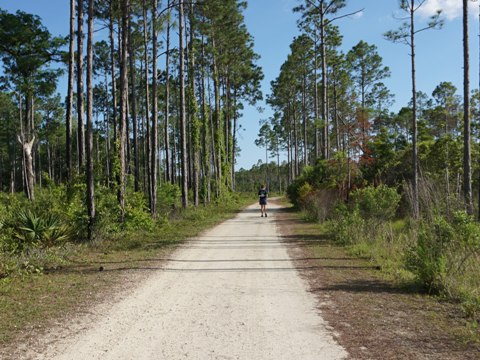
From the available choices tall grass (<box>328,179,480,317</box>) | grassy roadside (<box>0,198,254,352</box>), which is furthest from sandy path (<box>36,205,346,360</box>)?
tall grass (<box>328,179,480,317</box>)

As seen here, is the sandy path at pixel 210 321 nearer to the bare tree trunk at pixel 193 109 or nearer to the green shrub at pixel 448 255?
the green shrub at pixel 448 255

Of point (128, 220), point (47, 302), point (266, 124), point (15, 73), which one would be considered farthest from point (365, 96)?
point (47, 302)

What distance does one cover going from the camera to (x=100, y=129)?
196 feet

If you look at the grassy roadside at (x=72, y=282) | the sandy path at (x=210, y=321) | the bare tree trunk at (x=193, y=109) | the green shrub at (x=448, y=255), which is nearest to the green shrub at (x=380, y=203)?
the sandy path at (x=210, y=321)

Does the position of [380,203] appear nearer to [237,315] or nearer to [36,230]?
[237,315]

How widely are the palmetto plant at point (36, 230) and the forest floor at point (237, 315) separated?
8.90 ft

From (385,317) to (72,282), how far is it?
5.51m

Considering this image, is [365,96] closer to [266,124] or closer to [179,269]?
[266,124]

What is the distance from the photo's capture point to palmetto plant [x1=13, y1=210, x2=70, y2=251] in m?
11.3

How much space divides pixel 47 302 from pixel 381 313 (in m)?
4.94

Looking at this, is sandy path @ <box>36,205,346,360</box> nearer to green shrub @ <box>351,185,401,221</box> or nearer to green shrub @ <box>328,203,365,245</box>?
green shrub @ <box>328,203,365,245</box>

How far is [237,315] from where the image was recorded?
18.5ft

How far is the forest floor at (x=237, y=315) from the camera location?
4402 mm

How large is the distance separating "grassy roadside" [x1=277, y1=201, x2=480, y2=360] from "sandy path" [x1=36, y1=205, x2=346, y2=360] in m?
0.27
